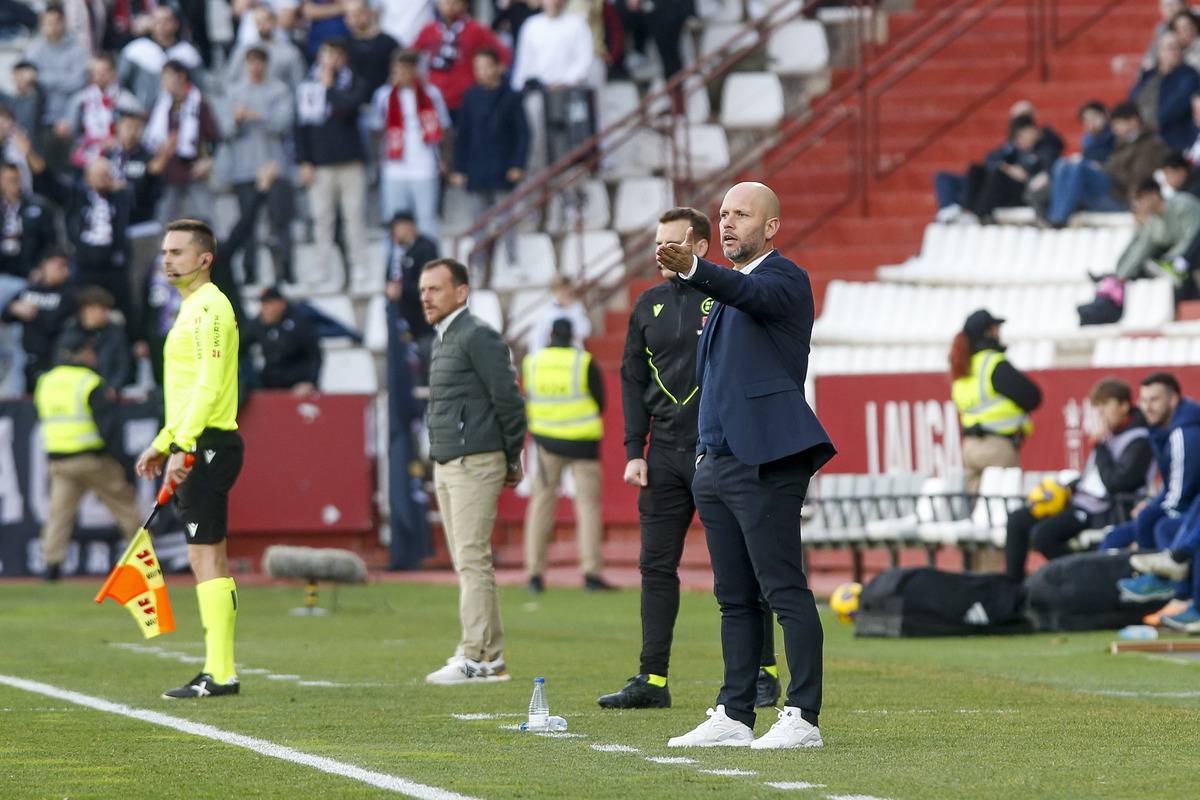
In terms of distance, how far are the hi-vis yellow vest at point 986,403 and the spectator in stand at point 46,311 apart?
994 centimetres

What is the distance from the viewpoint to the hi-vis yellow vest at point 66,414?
18469mm

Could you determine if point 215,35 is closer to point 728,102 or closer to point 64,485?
point 728,102

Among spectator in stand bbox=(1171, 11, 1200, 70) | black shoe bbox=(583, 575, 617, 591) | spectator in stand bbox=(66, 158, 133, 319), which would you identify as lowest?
black shoe bbox=(583, 575, 617, 591)

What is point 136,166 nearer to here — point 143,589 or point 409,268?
point 409,268

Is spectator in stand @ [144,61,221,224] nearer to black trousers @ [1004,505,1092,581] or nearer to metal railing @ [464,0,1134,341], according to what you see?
metal railing @ [464,0,1134,341]

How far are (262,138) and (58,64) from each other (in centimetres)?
292

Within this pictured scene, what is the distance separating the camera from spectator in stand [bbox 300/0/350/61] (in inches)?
919

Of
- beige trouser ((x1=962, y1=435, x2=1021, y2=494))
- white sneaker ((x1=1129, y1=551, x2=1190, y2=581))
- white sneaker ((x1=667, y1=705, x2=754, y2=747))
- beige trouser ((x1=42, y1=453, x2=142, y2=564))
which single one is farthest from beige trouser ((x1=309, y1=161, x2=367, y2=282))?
white sneaker ((x1=667, y1=705, x2=754, y2=747))

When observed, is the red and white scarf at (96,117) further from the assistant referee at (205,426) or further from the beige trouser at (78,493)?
the assistant referee at (205,426)

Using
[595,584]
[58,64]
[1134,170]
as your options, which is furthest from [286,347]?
[1134,170]

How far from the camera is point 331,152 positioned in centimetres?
2211

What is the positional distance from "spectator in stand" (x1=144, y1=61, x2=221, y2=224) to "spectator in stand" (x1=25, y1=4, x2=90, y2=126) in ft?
4.51

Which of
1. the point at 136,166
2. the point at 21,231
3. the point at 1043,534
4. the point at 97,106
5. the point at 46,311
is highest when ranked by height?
the point at 97,106

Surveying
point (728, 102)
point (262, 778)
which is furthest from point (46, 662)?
point (728, 102)
